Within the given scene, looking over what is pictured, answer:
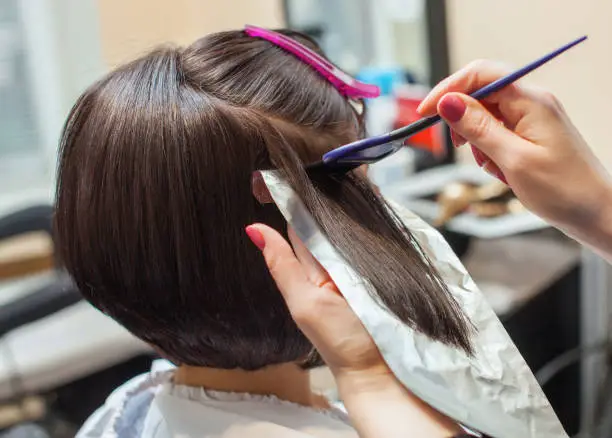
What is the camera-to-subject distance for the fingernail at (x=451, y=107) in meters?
0.53

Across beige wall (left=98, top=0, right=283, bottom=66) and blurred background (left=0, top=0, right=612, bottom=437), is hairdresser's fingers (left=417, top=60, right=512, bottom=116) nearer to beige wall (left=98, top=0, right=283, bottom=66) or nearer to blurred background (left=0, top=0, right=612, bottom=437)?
blurred background (left=0, top=0, right=612, bottom=437)

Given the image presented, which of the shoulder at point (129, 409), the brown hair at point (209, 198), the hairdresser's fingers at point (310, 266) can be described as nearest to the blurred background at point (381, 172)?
the shoulder at point (129, 409)

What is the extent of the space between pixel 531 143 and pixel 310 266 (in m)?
0.22

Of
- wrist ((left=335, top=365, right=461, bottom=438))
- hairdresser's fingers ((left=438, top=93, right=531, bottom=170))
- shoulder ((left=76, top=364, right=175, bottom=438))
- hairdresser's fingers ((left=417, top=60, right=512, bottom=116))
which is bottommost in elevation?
shoulder ((left=76, top=364, right=175, bottom=438))

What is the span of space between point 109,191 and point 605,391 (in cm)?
113

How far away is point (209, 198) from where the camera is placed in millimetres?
576

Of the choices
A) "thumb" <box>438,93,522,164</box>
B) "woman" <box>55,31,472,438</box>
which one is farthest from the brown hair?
"thumb" <box>438,93,522,164</box>

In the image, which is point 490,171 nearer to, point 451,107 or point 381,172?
point 451,107

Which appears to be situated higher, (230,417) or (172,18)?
(172,18)

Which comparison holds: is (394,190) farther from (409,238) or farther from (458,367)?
(458,367)

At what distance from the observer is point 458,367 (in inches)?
19.1

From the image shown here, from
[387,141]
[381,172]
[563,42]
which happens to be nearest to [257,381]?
[387,141]

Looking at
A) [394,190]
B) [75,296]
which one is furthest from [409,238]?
[394,190]

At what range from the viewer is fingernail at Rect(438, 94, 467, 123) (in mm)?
526
